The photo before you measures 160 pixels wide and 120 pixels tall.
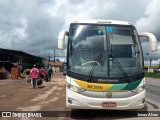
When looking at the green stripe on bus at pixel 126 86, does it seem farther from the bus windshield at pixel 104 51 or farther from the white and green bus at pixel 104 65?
the bus windshield at pixel 104 51

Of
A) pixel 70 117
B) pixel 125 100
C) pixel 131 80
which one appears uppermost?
pixel 131 80

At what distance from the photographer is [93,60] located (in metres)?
9.92

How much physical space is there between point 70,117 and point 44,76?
25.7 meters

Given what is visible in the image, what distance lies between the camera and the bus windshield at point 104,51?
9.73 metres

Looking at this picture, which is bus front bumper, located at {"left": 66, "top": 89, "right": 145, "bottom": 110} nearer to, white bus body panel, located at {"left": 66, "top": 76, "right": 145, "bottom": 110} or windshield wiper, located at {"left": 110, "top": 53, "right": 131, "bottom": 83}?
white bus body panel, located at {"left": 66, "top": 76, "right": 145, "bottom": 110}

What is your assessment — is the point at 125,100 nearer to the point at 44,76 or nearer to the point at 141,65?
the point at 141,65

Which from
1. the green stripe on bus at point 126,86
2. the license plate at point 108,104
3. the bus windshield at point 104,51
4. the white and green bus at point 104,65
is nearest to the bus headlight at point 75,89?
the white and green bus at point 104,65

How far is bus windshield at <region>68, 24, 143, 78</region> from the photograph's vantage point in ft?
31.9

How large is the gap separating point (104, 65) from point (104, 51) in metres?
0.53

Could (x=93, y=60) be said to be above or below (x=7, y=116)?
above

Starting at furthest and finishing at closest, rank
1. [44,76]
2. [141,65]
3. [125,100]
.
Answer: [44,76], [141,65], [125,100]

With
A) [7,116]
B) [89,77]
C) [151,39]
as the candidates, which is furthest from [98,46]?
[7,116]

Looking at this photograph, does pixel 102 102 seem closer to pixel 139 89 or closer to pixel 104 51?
pixel 139 89

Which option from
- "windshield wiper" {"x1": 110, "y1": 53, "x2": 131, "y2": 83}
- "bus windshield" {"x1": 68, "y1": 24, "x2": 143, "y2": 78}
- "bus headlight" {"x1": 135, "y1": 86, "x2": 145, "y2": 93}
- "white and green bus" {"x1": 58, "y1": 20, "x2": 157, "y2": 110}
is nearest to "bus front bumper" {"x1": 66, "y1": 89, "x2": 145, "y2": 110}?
"white and green bus" {"x1": 58, "y1": 20, "x2": 157, "y2": 110}
